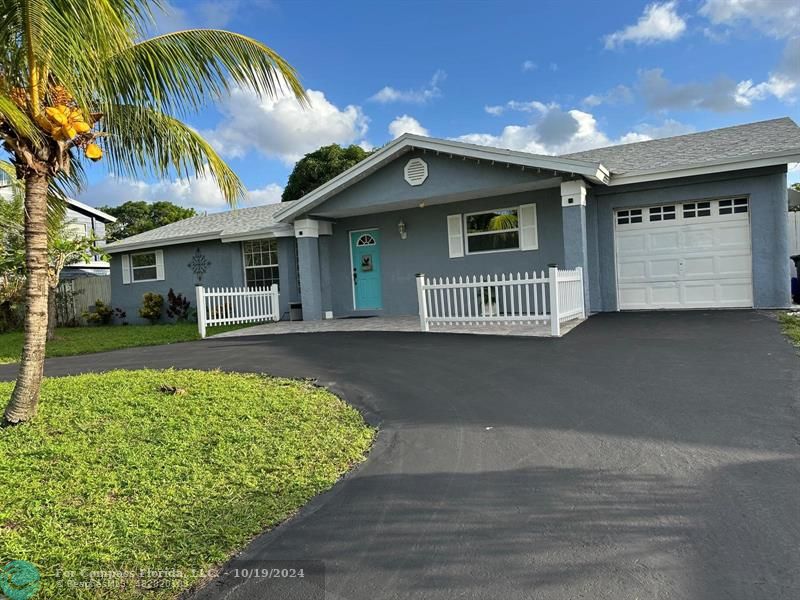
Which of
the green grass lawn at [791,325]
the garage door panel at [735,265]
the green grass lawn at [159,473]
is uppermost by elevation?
the garage door panel at [735,265]

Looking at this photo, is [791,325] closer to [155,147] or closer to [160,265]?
[155,147]

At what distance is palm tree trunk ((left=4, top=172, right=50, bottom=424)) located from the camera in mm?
4465

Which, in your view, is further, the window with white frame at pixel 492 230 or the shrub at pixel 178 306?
the shrub at pixel 178 306

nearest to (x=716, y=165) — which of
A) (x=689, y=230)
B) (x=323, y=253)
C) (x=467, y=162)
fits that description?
(x=689, y=230)

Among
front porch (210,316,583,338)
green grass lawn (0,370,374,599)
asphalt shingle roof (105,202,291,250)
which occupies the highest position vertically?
asphalt shingle roof (105,202,291,250)

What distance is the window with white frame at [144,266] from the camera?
58.1ft

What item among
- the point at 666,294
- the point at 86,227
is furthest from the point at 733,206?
the point at 86,227

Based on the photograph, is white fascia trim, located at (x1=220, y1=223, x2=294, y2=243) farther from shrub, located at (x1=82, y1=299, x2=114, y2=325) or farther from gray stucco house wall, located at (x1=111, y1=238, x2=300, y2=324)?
shrub, located at (x1=82, y1=299, x2=114, y2=325)

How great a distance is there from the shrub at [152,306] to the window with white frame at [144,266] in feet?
3.05

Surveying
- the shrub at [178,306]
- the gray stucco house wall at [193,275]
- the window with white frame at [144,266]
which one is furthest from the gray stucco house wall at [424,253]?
the window with white frame at [144,266]

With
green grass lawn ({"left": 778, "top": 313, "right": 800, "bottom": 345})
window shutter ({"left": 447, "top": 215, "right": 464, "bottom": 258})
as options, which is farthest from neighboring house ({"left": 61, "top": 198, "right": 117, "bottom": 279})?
green grass lawn ({"left": 778, "top": 313, "right": 800, "bottom": 345})

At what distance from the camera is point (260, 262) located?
15.7m

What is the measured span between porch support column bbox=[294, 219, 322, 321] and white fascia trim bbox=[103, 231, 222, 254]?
3.52m

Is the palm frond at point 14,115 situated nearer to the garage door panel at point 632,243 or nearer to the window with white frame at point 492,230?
the window with white frame at point 492,230
